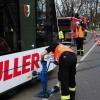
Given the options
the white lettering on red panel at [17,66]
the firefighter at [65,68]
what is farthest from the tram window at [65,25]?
the firefighter at [65,68]

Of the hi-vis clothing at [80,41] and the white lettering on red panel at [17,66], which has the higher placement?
the white lettering on red panel at [17,66]

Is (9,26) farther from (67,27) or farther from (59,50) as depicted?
(67,27)

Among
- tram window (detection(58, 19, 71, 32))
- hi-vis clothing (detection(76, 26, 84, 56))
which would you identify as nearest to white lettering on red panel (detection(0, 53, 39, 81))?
hi-vis clothing (detection(76, 26, 84, 56))

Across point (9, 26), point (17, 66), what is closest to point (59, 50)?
point (17, 66)

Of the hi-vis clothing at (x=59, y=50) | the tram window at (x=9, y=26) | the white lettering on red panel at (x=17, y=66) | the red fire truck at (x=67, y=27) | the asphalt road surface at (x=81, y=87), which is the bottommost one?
the red fire truck at (x=67, y=27)

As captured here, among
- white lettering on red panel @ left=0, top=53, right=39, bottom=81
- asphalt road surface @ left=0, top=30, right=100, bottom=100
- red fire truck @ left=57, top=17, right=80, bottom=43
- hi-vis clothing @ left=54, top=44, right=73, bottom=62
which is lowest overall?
Result: red fire truck @ left=57, top=17, right=80, bottom=43

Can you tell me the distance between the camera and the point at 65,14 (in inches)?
2480

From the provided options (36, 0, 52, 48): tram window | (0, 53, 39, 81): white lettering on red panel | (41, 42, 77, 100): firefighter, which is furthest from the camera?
(36, 0, 52, 48): tram window

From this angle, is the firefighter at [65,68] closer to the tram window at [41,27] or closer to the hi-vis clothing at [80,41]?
the tram window at [41,27]

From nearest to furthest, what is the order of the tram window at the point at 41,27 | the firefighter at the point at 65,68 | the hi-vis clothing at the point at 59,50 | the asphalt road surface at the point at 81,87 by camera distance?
the firefighter at the point at 65,68, the hi-vis clothing at the point at 59,50, the asphalt road surface at the point at 81,87, the tram window at the point at 41,27

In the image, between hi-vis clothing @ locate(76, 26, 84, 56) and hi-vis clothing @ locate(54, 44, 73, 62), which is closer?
hi-vis clothing @ locate(54, 44, 73, 62)

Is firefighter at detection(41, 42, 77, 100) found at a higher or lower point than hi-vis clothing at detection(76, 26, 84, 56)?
higher

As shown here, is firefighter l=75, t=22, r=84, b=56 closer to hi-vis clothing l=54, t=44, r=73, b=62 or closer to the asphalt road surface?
the asphalt road surface

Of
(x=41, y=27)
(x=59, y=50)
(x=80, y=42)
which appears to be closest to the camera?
(x=59, y=50)
